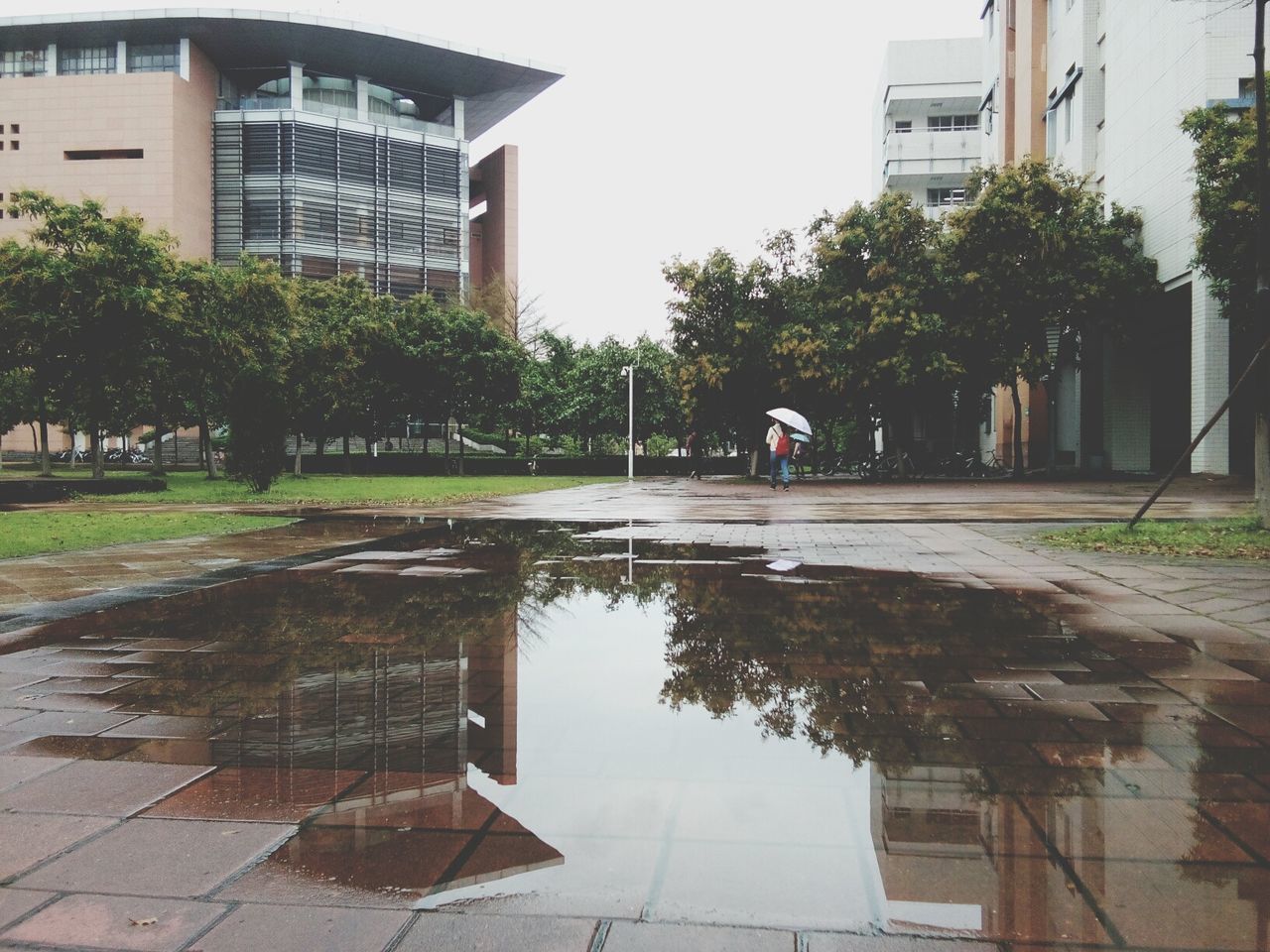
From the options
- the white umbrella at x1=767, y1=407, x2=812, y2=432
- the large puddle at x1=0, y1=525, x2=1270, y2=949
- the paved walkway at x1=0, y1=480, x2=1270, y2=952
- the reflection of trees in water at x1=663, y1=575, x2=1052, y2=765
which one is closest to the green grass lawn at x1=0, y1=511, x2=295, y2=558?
the paved walkway at x1=0, y1=480, x2=1270, y2=952

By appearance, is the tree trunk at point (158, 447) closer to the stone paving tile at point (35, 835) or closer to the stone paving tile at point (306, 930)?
the stone paving tile at point (35, 835)

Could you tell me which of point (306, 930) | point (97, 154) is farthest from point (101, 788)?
point (97, 154)

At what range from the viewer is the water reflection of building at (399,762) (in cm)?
240

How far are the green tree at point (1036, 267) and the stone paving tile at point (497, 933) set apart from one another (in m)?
26.5

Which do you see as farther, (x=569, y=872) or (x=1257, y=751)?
(x=1257, y=751)

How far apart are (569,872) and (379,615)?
3.81 meters

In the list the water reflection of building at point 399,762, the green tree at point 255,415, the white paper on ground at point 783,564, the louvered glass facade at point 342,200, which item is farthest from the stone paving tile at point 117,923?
the louvered glass facade at point 342,200

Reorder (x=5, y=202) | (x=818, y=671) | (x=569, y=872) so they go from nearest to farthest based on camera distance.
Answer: (x=569, y=872) < (x=818, y=671) < (x=5, y=202)

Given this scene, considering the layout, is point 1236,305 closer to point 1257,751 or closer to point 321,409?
point 1257,751

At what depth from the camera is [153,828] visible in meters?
2.62

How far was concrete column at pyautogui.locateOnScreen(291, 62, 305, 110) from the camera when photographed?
60500 millimetres

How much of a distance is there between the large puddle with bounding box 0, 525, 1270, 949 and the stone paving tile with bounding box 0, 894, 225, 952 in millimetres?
146

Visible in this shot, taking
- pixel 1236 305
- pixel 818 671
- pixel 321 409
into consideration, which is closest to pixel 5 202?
pixel 321 409

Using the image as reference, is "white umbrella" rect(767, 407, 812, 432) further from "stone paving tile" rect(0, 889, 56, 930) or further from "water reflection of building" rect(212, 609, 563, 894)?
"stone paving tile" rect(0, 889, 56, 930)
